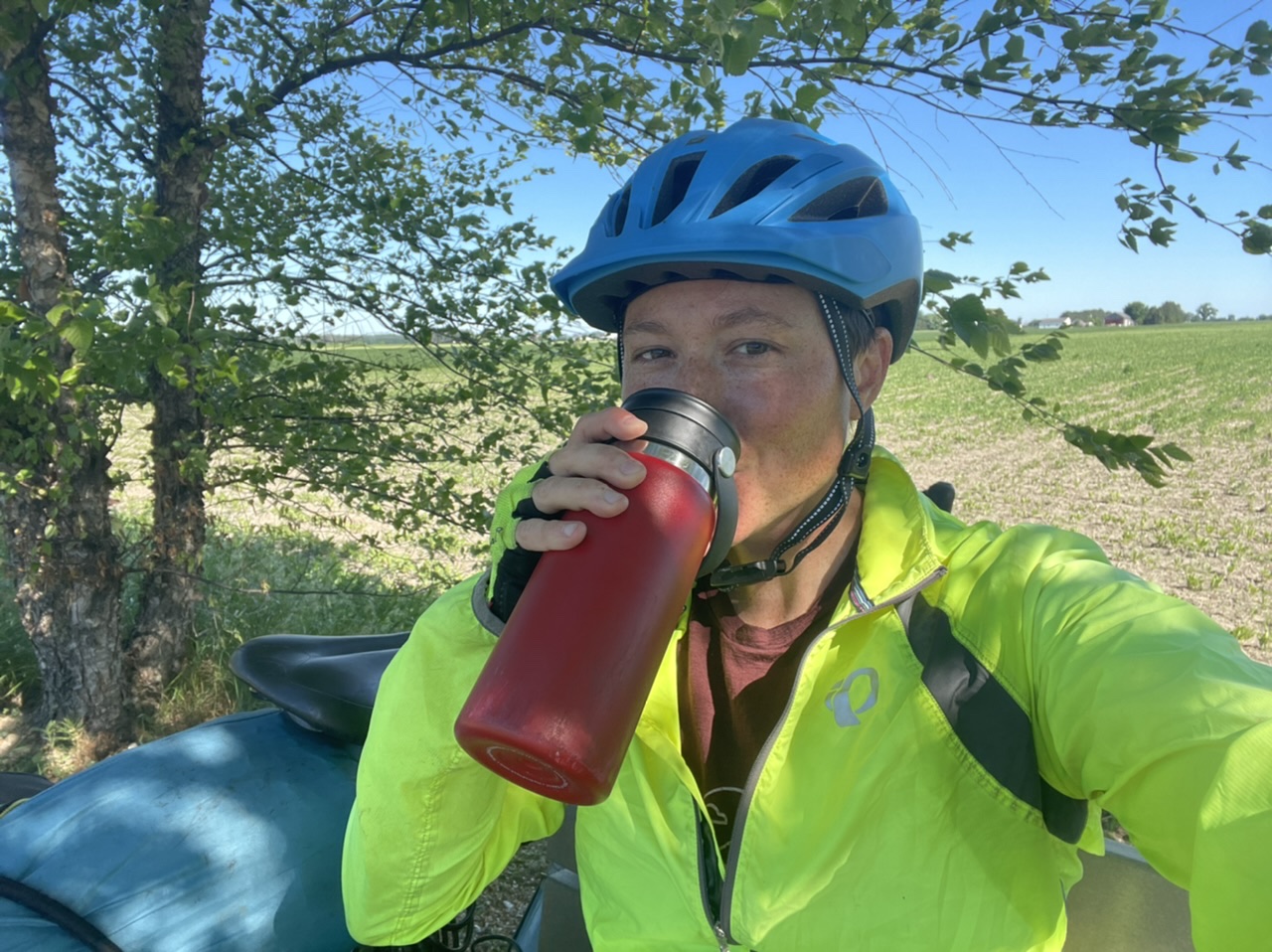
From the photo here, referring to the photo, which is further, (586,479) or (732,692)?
(732,692)

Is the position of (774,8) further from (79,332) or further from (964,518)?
(964,518)

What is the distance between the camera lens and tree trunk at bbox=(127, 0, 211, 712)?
2.96m

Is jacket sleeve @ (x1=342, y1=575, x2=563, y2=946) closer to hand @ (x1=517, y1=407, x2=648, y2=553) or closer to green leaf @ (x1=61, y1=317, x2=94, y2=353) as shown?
hand @ (x1=517, y1=407, x2=648, y2=553)

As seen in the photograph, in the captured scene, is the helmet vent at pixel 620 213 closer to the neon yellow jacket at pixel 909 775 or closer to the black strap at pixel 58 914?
the neon yellow jacket at pixel 909 775

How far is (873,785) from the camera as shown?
1298 millimetres

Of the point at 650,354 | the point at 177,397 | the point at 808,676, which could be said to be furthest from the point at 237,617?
the point at 808,676

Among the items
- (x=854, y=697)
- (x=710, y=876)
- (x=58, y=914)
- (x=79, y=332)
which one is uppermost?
(x=79, y=332)

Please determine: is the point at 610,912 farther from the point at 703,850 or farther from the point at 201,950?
the point at 201,950

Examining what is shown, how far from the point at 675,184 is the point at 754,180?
177 millimetres

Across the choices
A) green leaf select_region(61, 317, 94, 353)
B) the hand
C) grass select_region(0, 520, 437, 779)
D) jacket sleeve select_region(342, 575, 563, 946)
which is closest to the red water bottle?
the hand

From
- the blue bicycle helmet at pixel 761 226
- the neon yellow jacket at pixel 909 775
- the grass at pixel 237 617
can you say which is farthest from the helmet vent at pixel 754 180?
the grass at pixel 237 617

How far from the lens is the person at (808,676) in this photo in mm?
1120

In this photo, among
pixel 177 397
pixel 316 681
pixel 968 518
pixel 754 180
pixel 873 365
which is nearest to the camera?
pixel 754 180

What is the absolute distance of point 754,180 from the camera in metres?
1.69
